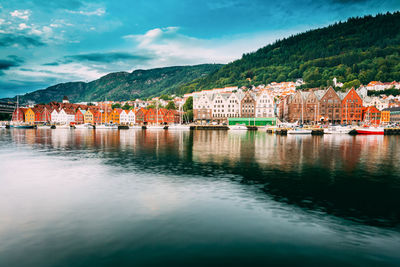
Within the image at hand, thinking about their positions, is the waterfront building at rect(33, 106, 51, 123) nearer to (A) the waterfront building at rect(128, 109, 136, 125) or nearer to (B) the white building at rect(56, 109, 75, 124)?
(B) the white building at rect(56, 109, 75, 124)

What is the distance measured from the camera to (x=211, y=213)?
42.5ft

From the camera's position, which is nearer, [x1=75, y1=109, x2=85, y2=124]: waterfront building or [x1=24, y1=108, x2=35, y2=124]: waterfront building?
[x1=24, y1=108, x2=35, y2=124]: waterfront building

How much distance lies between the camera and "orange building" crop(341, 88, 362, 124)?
113 m

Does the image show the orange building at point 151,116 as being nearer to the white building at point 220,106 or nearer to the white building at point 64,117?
the white building at point 220,106

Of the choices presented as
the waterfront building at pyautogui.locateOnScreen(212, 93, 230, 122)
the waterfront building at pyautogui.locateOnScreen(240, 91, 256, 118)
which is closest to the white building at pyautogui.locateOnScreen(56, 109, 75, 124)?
the waterfront building at pyautogui.locateOnScreen(212, 93, 230, 122)

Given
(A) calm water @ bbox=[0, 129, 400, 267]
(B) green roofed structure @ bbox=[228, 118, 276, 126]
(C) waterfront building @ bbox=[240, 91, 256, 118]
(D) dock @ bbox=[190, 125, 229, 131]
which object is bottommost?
(A) calm water @ bbox=[0, 129, 400, 267]

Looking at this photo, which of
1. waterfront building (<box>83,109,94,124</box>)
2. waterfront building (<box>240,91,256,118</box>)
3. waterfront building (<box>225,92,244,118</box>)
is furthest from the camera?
waterfront building (<box>83,109,94,124</box>)

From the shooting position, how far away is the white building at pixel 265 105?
116 metres

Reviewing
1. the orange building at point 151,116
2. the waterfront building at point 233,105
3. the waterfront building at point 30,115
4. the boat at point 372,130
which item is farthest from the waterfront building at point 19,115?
the boat at point 372,130

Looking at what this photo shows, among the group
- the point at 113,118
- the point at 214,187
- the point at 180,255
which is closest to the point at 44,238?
the point at 180,255

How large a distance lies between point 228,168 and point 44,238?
1642cm

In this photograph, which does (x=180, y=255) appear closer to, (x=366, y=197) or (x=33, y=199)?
(x=33, y=199)

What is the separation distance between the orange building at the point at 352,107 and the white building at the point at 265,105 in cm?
2853

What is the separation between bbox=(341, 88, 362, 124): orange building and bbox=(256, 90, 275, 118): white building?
2853cm
